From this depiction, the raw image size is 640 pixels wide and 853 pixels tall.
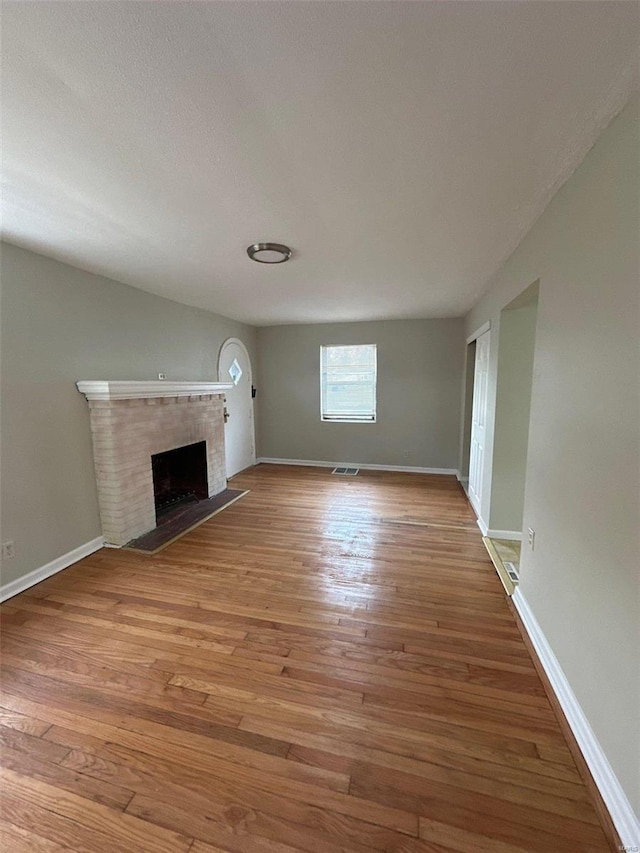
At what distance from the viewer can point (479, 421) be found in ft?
11.9

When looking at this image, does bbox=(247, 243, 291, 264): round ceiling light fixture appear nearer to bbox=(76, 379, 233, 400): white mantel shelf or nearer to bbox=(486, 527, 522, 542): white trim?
bbox=(76, 379, 233, 400): white mantel shelf

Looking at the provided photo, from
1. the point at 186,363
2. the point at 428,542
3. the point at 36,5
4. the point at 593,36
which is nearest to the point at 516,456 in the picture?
the point at 428,542

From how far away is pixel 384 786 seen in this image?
3.87ft

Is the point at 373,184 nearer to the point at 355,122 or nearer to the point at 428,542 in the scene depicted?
the point at 355,122

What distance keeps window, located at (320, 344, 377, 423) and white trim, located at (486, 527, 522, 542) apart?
2.69 m

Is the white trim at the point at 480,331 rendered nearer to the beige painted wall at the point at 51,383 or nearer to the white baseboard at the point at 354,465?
the white baseboard at the point at 354,465

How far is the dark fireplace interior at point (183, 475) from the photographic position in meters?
3.97

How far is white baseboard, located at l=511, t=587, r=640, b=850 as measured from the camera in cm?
100

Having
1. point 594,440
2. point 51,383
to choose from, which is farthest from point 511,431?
point 51,383

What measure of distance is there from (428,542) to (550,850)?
203cm

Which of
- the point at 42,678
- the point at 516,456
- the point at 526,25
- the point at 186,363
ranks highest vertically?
the point at 526,25

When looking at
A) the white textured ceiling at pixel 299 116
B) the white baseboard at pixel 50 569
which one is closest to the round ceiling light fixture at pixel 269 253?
the white textured ceiling at pixel 299 116

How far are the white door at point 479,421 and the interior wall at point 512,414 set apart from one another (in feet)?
1.37

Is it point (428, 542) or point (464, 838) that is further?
point (428, 542)
